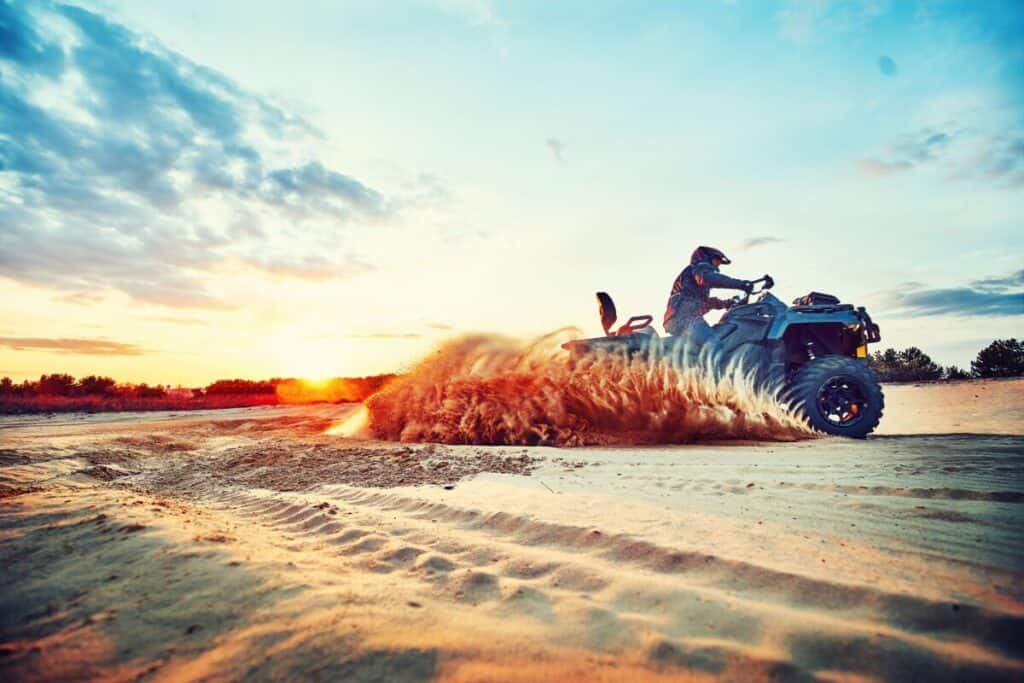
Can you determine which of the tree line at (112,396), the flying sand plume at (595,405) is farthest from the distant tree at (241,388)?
the flying sand plume at (595,405)

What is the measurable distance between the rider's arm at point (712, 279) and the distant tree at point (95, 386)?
947 inches

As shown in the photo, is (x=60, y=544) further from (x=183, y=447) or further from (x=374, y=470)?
(x=183, y=447)

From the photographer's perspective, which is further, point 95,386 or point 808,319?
point 95,386

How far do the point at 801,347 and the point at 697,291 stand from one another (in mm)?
1802

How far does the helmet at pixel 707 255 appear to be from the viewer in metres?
8.03

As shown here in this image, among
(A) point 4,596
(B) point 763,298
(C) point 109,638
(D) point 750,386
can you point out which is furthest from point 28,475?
(B) point 763,298

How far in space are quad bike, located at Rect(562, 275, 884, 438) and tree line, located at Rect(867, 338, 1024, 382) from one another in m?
7.72

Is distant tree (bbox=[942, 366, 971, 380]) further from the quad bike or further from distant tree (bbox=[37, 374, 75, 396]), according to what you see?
distant tree (bbox=[37, 374, 75, 396])

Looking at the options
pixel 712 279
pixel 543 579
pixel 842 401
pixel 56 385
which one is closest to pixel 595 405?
pixel 712 279

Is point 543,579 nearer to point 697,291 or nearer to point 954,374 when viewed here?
point 697,291

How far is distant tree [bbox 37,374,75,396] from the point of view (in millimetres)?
18595

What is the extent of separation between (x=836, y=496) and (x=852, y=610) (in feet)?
4.96

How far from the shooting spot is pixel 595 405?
6691 millimetres

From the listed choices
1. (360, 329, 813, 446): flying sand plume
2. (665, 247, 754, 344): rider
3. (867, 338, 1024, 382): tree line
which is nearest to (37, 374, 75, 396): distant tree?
(360, 329, 813, 446): flying sand plume
